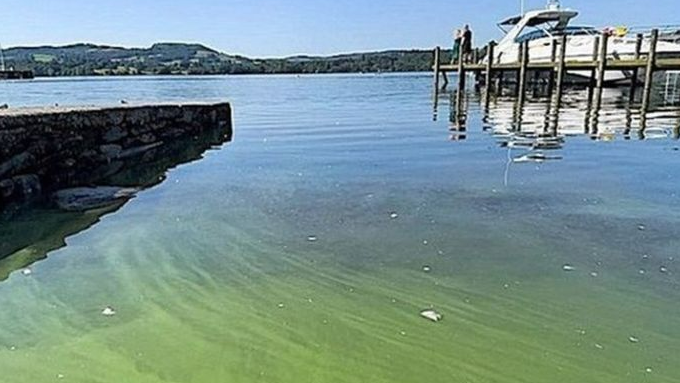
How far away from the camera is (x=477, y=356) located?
2938 millimetres

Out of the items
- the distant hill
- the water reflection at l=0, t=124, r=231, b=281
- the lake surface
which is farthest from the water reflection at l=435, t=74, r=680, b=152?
the distant hill

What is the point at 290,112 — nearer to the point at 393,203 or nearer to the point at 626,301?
the point at 393,203

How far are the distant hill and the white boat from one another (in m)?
50.6

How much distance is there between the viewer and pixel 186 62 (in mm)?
91312

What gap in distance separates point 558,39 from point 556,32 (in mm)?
3544

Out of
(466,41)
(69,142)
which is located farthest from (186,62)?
(69,142)

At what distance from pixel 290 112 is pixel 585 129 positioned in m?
9.40

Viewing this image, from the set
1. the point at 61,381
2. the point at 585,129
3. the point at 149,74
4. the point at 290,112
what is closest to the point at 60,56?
the point at 149,74

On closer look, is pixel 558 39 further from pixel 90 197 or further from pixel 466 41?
pixel 90 197

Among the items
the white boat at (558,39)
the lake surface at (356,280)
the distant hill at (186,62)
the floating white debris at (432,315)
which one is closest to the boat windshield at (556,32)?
the white boat at (558,39)

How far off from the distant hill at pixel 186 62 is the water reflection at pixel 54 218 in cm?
7189

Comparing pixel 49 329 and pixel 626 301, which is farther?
pixel 626 301

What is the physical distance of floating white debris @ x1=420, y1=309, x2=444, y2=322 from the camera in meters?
3.34

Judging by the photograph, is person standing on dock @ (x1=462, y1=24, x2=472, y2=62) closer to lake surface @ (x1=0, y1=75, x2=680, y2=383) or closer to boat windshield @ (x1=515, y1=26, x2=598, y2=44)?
boat windshield @ (x1=515, y1=26, x2=598, y2=44)
